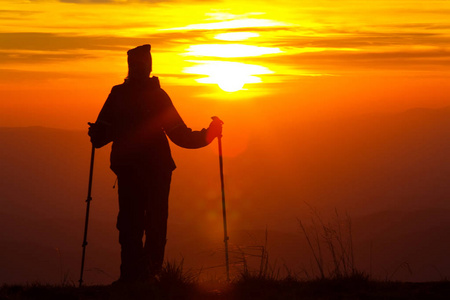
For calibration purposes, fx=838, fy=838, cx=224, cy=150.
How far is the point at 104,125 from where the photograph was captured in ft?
28.6

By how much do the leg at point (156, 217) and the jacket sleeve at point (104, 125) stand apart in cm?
63

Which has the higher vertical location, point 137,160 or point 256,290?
point 137,160

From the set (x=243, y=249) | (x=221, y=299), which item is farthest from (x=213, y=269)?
(x=221, y=299)

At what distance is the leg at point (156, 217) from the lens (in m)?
8.75

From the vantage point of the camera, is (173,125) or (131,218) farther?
(173,125)

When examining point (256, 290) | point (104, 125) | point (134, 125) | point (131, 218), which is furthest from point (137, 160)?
point (256, 290)

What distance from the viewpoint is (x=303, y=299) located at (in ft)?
24.1

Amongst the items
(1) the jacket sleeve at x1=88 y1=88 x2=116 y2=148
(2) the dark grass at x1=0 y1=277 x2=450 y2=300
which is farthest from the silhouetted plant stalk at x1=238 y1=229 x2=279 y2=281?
(1) the jacket sleeve at x1=88 y1=88 x2=116 y2=148

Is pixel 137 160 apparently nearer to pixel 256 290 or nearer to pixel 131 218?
pixel 131 218

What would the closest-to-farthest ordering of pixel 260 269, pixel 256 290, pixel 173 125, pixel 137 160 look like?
pixel 256 290 < pixel 260 269 < pixel 137 160 < pixel 173 125

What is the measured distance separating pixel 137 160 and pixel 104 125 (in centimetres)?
50

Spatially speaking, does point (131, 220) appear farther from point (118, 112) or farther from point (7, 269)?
point (7, 269)

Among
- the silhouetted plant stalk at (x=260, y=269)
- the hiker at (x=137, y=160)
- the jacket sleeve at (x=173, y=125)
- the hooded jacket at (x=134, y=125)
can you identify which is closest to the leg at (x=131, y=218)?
the hiker at (x=137, y=160)

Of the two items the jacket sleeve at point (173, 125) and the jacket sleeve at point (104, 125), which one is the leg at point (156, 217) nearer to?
the jacket sleeve at point (173, 125)
